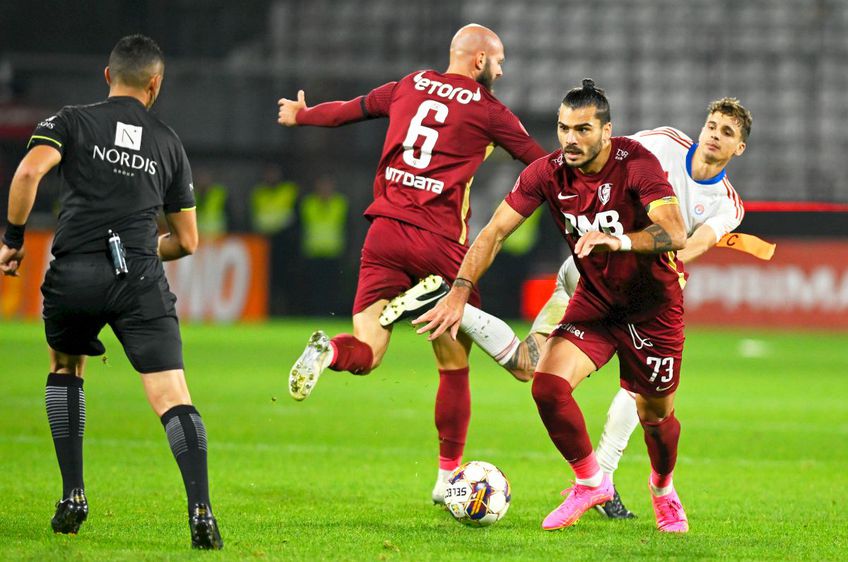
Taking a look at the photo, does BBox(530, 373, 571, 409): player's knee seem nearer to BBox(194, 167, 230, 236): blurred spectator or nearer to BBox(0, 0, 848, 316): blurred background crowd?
BBox(0, 0, 848, 316): blurred background crowd

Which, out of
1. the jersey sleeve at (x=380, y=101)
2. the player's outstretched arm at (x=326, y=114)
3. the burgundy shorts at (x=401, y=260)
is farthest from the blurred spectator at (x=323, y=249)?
the burgundy shorts at (x=401, y=260)

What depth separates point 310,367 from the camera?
223 inches

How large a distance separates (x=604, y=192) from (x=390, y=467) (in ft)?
9.24

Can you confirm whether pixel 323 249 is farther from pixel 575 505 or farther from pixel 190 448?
pixel 190 448

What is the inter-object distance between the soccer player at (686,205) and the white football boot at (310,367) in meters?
0.83

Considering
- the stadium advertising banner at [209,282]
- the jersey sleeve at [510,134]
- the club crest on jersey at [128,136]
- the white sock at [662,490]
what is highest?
the club crest on jersey at [128,136]

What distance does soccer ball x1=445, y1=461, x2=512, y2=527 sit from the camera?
5648 mm

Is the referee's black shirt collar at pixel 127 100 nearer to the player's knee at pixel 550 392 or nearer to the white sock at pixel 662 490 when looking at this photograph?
the player's knee at pixel 550 392

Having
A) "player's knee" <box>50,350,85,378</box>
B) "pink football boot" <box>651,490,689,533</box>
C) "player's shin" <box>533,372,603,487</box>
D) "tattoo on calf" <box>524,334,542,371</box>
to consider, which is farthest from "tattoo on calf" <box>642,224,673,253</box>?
"player's knee" <box>50,350,85,378</box>

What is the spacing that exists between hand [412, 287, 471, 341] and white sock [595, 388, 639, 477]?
4.36 ft

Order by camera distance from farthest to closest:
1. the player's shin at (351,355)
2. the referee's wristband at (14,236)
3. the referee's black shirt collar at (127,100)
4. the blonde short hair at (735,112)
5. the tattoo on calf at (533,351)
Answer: the tattoo on calf at (533,351)
the blonde short hair at (735,112)
the player's shin at (351,355)
the referee's black shirt collar at (127,100)
the referee's wristband at (14,236)

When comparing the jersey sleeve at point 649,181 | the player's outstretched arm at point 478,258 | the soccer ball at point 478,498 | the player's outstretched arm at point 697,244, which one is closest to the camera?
the jersey sleeve at point 649,181

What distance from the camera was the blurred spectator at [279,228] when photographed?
63.0ft

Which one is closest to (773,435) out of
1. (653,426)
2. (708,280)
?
(653,426)
